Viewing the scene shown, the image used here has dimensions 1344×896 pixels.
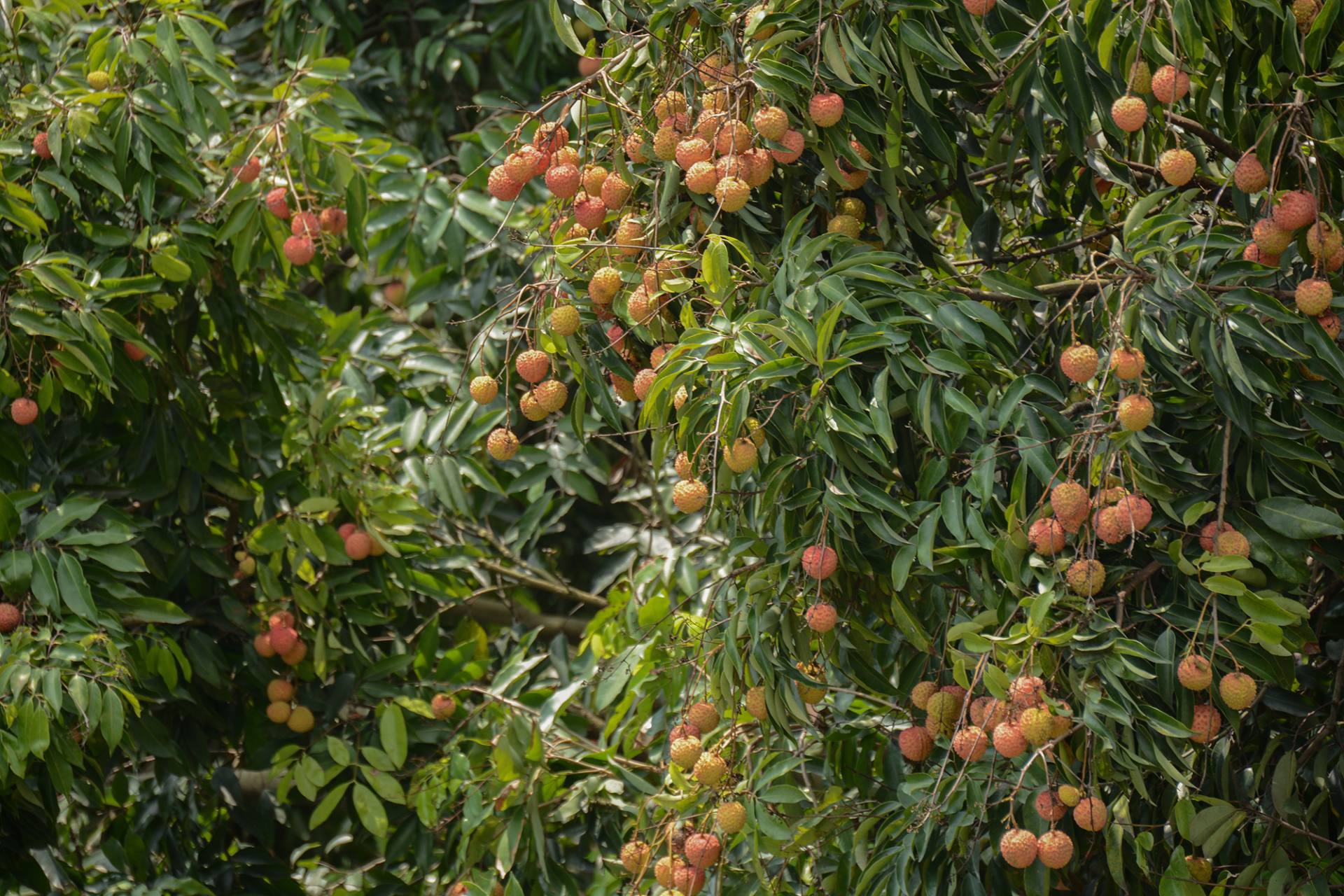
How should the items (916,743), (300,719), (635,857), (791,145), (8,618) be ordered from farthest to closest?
1. (300,719)
2. (8,618)
3. (635,857)
4. (916,743)
5. (791,145)

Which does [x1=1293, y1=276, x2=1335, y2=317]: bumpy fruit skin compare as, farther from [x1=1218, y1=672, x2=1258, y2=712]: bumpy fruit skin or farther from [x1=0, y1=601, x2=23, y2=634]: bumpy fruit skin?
[x1=0, y1=601, x2=23, y2=634]: bumpy fruit skin

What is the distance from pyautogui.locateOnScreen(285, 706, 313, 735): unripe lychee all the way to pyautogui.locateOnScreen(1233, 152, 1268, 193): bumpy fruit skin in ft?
6.01

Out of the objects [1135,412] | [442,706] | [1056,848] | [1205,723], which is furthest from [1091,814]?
[442,706]

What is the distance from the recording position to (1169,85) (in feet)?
5.10

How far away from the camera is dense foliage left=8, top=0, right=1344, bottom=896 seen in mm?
1604

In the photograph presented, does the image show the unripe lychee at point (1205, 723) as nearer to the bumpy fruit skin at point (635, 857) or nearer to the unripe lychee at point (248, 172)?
the bumpy fruit skin at point (635, 857)

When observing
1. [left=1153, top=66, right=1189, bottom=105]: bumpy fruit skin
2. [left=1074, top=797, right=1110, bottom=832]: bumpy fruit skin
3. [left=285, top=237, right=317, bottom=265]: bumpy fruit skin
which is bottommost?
[left=1074, top=797, right=1110, bottom=832]: bumpy fruit skin

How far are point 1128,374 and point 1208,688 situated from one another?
368 mm

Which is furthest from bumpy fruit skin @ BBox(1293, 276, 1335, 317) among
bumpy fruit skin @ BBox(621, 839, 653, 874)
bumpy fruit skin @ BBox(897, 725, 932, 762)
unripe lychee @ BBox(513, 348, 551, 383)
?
bumpy fruit skin @ BBox(621, 839, 653, 874)

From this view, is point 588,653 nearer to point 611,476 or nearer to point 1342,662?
point 611,476

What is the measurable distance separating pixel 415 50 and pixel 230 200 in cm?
117

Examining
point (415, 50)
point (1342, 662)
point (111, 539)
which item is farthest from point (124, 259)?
point (1342, 662)

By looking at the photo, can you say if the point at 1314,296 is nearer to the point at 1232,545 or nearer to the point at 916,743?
the point at 1232,545

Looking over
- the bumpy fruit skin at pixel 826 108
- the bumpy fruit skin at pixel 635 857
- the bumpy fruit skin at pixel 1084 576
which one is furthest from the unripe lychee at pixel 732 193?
the bumpy fruit skin at pixel 635 857
